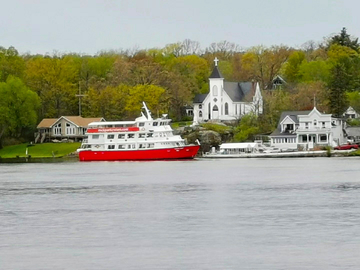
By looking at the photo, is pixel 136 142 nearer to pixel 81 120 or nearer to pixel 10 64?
pixel 81 120

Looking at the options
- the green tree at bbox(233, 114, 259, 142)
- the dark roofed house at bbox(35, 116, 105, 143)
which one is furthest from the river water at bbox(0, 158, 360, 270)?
the dark roofed house at bbox(35, 116, 105, 143)

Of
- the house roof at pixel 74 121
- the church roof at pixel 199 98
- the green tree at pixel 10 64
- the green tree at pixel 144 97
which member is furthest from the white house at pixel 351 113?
the green tree at pixel 10 64

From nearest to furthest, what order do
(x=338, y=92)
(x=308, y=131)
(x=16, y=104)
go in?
1. (x=308, y=131)
2. (x=16, y=104)
3. (x=338, y=92)

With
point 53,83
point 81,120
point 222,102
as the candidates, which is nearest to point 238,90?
point 222,102

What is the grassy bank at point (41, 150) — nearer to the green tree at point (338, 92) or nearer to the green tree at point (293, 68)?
the green tree at point (338, 92)

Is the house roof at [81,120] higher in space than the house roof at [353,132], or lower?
higher

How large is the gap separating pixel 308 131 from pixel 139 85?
26883mm

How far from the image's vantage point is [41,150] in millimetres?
117875

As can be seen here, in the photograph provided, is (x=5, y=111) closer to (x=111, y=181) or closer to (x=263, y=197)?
(x=111, y=181)

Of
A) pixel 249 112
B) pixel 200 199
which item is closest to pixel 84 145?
pixel 249 112

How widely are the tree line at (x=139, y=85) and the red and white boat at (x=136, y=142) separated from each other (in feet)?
52.4

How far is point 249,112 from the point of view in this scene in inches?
4793

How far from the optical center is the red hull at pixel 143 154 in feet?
331

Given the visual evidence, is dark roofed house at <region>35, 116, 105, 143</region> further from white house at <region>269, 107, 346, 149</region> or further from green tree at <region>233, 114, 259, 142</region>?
white house at <region>269, 107, 346, 149</region>
